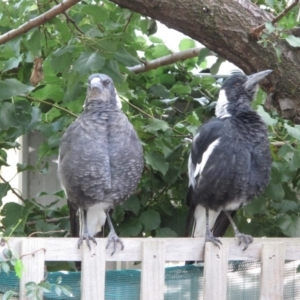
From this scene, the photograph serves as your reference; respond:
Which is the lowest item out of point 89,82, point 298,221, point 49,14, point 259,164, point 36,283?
point 36,283

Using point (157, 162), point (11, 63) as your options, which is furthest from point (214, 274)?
point (11, 63)

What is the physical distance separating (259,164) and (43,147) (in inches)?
38.5

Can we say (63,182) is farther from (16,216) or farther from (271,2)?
(271,2)

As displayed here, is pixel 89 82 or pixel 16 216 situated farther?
pixel 16 216

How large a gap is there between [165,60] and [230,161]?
0.83 metres

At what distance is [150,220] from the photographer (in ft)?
10.4

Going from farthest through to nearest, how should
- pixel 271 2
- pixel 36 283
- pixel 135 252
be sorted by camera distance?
pixel 271 2
pixel 135 252
pixel 36 283

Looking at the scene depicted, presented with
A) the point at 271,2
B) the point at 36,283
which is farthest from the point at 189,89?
the point at 36,283

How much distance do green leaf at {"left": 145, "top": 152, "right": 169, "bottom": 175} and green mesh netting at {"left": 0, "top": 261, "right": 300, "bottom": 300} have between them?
715mm

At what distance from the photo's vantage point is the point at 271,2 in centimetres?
256

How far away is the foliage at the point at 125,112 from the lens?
111 inches

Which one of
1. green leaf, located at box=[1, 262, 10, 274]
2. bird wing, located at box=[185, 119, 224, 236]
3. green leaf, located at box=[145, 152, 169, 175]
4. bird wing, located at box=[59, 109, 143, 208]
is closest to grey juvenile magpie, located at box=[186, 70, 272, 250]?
bird wing, located at box=[185, 119, 224, 236]

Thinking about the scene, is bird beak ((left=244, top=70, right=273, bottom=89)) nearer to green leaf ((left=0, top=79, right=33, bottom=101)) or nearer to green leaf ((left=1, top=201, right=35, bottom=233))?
green leaf ((left=0, top=79, right=33, bottom=101))

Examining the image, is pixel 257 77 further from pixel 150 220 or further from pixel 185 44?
pixel 185 44
